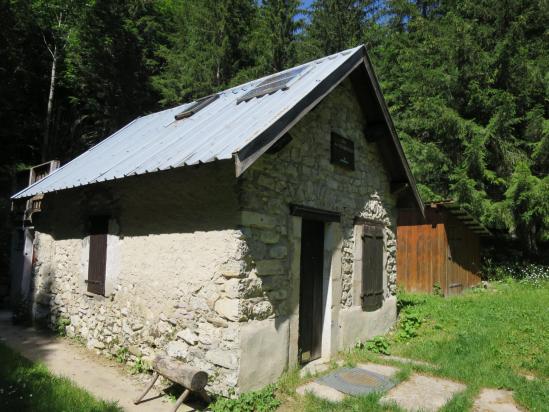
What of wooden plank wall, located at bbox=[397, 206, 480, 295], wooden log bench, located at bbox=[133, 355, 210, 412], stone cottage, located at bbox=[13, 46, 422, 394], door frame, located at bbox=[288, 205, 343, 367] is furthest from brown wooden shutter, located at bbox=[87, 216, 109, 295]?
wooden plank wall, located at bbox=[397, 206, 480, 295]

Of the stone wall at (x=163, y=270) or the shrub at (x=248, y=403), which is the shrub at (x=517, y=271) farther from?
the stone wall at (x=163, y=270)

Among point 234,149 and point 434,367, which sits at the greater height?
point 234,149

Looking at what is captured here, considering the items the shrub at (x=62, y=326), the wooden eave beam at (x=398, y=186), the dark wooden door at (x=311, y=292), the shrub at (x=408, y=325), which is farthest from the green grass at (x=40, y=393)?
the wooden eave beam at (x=398, y=186)

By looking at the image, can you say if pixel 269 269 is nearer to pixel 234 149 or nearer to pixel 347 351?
pixel 234 149

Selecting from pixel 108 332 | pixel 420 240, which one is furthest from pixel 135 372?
pixel 420 240

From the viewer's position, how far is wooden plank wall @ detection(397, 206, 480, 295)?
37.1ft

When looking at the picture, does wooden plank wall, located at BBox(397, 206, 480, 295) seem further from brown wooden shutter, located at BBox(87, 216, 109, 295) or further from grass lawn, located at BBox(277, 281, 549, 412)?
brown wooden shutter, located at BBox(87, 216, 109, 295)

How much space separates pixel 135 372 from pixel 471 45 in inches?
554

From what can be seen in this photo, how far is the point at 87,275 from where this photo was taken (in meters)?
6.91

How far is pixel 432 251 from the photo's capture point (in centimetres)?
1146

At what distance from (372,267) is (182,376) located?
3.80 metres

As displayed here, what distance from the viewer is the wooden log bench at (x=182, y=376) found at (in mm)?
4285

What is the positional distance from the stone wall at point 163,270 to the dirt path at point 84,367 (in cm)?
28

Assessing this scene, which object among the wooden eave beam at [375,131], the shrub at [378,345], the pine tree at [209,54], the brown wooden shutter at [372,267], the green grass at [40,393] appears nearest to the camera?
the green grass at [40,393]
